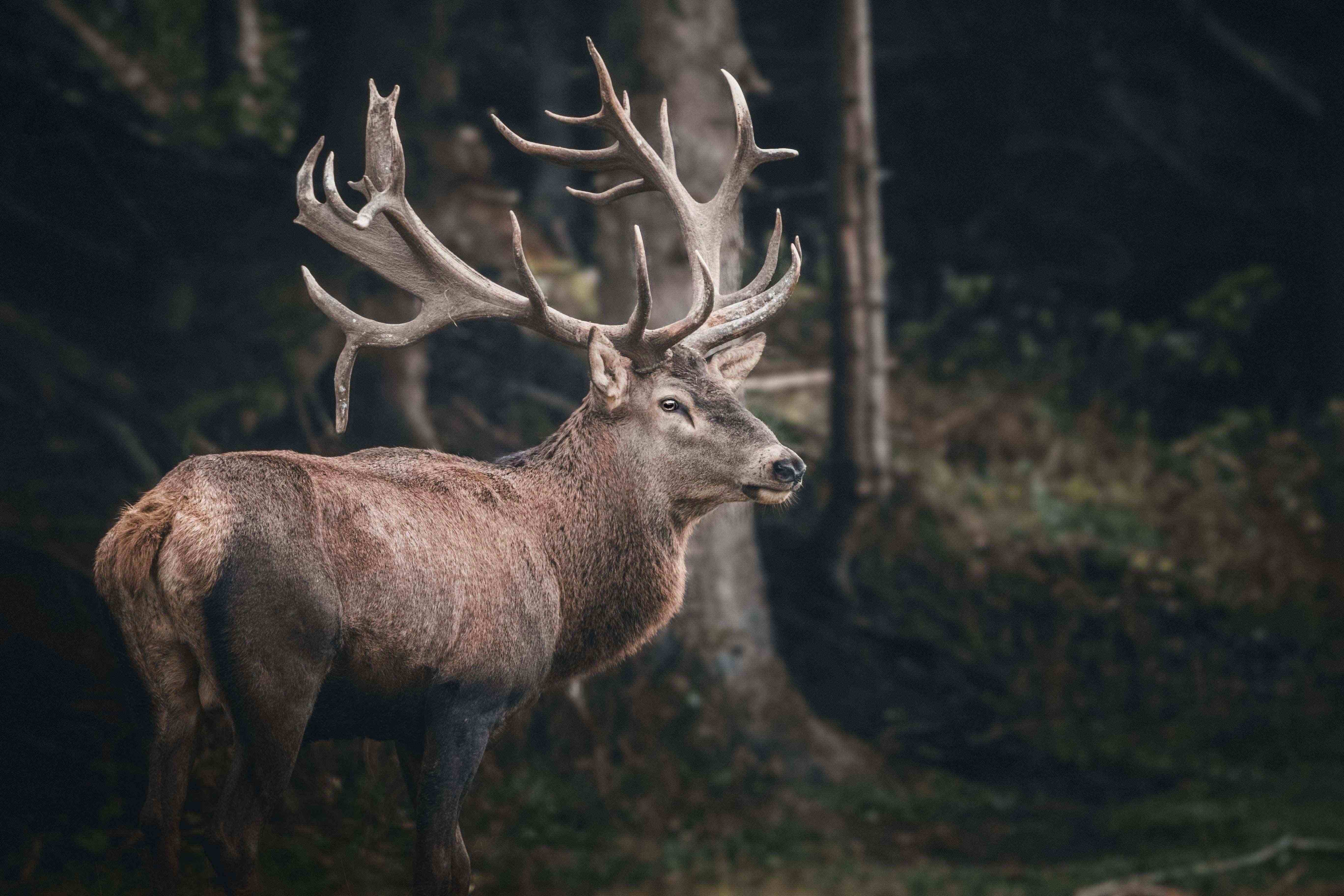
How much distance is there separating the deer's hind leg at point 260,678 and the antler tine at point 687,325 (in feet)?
5.01

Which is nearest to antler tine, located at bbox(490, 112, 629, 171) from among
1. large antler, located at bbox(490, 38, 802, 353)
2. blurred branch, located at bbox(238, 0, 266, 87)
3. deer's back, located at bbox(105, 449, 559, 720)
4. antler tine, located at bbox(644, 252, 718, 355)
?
large antler, located at bbox(490, 38, 802, 353)

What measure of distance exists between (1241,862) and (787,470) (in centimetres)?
419

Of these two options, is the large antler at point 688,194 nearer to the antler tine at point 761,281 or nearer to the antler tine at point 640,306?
the antler tine at point 761,281

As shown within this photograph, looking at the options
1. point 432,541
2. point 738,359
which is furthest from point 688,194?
point 432,541

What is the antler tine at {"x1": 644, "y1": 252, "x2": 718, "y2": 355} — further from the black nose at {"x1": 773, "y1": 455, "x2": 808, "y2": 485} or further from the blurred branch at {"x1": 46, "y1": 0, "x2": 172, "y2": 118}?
the blurred branch at {"x1": 46, "y1": 0, "x2": 172, "y2": 118}

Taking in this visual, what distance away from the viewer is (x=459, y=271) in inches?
177

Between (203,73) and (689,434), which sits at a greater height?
(203,73)

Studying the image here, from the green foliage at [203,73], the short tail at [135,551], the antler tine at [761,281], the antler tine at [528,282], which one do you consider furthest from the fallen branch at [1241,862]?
the green foliage at [203,73]

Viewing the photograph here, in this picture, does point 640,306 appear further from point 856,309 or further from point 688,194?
point 856,309

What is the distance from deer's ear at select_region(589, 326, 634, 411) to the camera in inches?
172

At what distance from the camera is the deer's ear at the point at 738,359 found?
16.3 feet

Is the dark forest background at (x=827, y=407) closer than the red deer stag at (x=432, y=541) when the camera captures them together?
No

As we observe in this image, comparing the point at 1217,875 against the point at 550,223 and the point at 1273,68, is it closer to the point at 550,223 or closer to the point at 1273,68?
the point at 550,223

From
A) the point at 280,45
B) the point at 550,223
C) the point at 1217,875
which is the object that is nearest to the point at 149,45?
the point at 280,45
